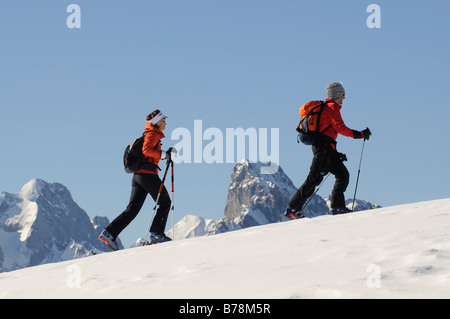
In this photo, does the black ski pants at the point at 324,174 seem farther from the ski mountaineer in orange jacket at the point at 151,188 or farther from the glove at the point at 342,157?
the ski mountaineer in orange jacket at the point at 151,188

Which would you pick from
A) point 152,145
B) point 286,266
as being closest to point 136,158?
point 152,145

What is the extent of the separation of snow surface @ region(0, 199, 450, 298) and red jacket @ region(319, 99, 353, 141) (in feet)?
6.21

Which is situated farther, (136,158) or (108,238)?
(136,158)

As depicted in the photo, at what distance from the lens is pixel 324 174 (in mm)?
12398

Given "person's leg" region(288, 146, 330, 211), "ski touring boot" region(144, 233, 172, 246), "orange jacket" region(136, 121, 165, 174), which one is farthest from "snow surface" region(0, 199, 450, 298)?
"orange jacket" region(136, 121, 165, 174)

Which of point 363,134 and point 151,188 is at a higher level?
point 363,134

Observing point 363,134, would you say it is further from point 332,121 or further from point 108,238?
point 108,238

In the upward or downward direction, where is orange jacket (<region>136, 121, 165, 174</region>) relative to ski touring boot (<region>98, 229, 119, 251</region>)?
upward

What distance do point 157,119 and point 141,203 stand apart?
1.70 meters

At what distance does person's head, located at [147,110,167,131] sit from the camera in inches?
504

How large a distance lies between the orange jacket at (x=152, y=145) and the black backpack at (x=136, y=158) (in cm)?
7

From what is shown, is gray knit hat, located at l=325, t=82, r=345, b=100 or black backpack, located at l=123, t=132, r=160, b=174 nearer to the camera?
gray knit hat, located at l=325, t=82, r=345, b=100

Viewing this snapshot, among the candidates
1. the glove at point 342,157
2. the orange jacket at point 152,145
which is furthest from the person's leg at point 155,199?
the glove at point 342,157

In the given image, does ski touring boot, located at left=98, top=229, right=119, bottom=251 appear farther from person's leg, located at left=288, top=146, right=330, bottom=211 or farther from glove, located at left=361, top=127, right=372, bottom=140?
glove, located at left=361, top=127, right=372, bottom=140
